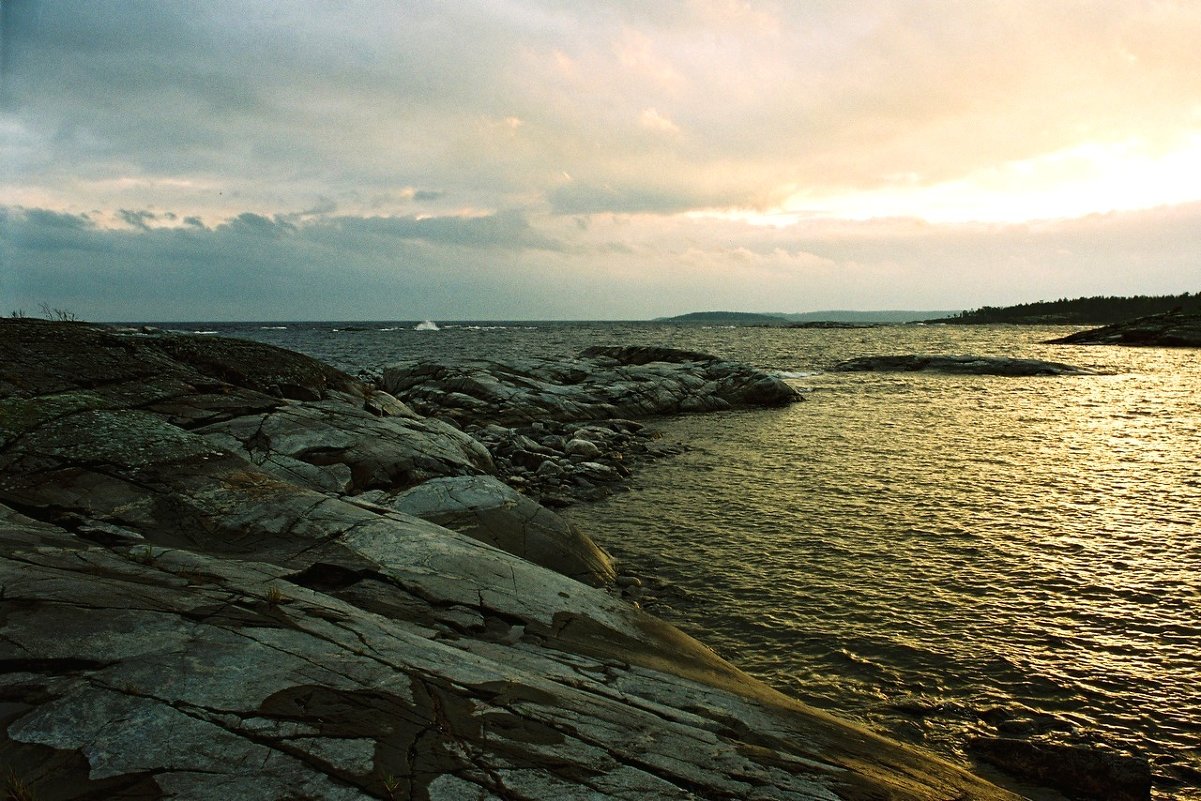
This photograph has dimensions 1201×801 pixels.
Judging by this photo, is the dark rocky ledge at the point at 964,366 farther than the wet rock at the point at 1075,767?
Yes

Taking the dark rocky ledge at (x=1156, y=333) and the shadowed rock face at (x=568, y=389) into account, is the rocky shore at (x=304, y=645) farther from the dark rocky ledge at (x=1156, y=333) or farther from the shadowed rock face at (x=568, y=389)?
the dark rocky ledge at (x=1156, y=333)

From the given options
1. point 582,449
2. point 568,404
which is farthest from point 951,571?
point 568,404

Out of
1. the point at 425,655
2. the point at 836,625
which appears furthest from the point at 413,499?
the point at 836,625

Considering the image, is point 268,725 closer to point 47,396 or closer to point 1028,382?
point 47,396

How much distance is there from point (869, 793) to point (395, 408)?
12.7 m

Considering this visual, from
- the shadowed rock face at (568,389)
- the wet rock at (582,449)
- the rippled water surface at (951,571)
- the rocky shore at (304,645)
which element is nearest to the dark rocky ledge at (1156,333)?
the rippled water surface at (951,571)

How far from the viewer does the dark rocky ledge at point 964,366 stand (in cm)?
4216

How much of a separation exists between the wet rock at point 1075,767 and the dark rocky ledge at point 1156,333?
81.1 metres

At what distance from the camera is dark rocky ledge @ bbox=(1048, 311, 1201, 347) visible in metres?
65.3

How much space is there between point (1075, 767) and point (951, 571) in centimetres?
490

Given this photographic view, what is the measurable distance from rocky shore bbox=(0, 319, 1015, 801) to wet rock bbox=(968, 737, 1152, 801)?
3.10 feet

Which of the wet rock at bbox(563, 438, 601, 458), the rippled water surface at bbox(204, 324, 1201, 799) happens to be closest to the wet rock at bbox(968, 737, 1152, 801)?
the rippled water surface at bbox(204, 324, 1201, 799)

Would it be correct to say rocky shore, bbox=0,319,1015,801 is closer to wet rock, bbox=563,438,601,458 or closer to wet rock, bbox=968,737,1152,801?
wet rock, bbox=968,737,1152,801

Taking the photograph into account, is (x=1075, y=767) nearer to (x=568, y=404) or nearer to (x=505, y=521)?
(x=505, y=521)
